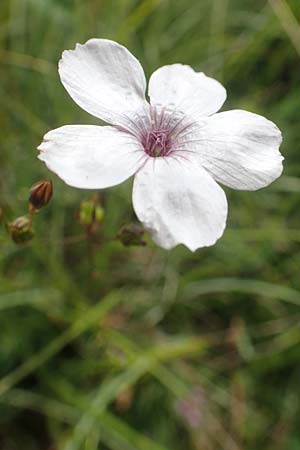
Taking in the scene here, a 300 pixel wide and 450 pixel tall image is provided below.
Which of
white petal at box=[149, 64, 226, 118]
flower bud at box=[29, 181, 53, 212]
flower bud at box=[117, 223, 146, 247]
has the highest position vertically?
white petal at box=[149, 64, 226, 118]

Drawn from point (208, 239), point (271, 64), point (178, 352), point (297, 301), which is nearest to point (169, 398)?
point (178, 352)

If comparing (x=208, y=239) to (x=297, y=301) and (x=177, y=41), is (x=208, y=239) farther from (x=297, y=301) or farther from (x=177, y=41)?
(x=177, y=41)

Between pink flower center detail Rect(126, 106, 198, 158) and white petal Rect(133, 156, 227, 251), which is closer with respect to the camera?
white petal Rect(133, 156, 227, 251)

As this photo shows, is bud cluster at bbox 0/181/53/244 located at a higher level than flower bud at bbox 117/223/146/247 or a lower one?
higher

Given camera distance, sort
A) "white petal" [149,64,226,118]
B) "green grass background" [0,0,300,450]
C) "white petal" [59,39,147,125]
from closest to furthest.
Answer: "white petal" [59,39,147,125], "white petal" [149,64,226,118], "green grass background" [0,0,300,450]

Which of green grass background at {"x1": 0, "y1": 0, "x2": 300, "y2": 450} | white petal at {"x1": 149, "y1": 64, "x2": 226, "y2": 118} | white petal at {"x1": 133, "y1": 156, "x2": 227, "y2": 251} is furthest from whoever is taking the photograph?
green grass background at {"x1": 0, "y1": 0, "x2": 300, "y2": 450}

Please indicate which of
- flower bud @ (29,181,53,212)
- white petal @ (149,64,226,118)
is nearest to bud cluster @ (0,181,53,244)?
flower bud @ (29,181,53,212)

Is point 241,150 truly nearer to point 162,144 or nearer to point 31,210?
point 162,144

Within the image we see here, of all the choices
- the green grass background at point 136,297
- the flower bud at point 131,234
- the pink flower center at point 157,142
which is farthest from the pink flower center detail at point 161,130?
the green grass background at point 136,297

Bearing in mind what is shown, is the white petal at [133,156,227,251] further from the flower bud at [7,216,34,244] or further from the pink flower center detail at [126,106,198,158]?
the flower bud at [7,216,34,244]
